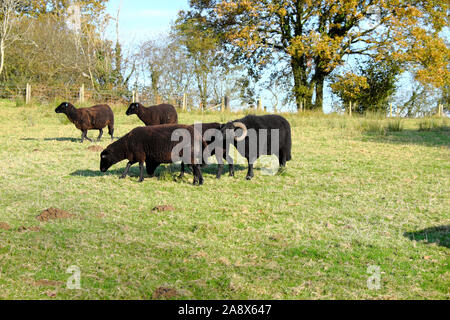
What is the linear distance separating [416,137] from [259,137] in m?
9.20

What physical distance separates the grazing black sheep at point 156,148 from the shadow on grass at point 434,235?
4388mm

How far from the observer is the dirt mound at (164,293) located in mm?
4465

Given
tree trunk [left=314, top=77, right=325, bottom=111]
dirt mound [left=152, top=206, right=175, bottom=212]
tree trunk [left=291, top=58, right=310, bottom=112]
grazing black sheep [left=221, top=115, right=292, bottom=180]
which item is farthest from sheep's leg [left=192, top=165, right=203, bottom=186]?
tree trunk [left=314, top=77, right=325, bottom=111]

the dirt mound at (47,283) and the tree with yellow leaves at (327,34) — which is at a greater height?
the tree with yellow leaves at (327,34)

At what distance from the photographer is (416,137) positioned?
55.7 ft

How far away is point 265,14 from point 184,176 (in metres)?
19.9

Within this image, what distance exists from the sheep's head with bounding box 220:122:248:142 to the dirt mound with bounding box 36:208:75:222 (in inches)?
163

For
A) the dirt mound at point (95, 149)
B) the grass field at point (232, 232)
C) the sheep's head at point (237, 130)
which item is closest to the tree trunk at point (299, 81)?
the grass field at point (232, 232)

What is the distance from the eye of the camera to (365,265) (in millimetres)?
5320

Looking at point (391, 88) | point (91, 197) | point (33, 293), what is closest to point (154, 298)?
point (33, 293)

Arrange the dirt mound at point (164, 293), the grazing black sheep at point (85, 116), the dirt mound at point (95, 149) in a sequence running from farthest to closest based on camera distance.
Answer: the grazing black sheep at point (85, 116)
the dirt mound at point (95, 149)
the dirt mound at point (164, 293)

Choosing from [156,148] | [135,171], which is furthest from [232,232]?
[135,171]

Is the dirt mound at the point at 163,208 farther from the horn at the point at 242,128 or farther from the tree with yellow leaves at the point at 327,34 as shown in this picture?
the tree with yellow leaves at the point at 327,34

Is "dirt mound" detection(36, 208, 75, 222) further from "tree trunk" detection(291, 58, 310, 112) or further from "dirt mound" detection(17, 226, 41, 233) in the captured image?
"tree trunk" detection(291, 58, 310, 112)
